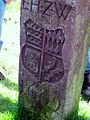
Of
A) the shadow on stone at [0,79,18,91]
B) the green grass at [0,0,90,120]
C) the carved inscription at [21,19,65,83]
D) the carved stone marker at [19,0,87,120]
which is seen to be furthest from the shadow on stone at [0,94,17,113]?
the carved inscription at [21,19,65,83]

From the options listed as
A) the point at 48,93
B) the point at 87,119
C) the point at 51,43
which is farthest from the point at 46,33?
the point at 87,119

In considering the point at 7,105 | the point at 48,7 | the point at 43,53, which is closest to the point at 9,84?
the point at 7,105

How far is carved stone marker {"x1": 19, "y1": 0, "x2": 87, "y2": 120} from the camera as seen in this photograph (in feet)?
9.48

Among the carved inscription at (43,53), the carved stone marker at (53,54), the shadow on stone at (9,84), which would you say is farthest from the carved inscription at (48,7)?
the shadow on stone at (9,84)

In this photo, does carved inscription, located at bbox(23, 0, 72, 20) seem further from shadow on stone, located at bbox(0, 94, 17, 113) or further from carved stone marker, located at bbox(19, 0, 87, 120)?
shadow on stone, located at bbox(0, 94, 17, 113)

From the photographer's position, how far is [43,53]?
3.13 m

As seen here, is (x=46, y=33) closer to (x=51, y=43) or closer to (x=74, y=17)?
(x=51, y=43)

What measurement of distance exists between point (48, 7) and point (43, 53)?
1.29 ft

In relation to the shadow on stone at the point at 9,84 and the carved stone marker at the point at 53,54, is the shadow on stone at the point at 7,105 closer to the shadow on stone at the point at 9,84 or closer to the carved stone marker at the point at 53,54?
the carved stone marker at the point at 53,54

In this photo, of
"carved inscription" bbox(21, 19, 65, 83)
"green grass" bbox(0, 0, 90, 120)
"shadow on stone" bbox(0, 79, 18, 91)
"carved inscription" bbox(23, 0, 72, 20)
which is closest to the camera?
"carved inscription" bbox(23, 0, 72, 20)

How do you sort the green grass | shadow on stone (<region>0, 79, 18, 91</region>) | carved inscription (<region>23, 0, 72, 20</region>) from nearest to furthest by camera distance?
carved inscription (<region>23, 0, 72, 20</region>)
the green grass
shadow on stone (<region>0, 79, 18, 91</region>)

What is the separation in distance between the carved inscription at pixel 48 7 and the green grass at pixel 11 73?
0.96 meters

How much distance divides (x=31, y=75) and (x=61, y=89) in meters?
0.32

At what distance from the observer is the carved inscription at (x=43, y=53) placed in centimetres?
301
